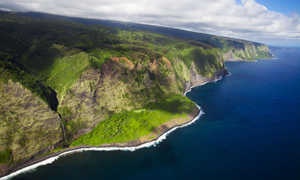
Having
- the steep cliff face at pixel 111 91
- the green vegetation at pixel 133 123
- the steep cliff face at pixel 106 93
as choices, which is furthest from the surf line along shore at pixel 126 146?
the steep cliff face at pixel 106 93

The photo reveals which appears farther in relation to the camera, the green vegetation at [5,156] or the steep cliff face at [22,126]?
the steep cliff face at [22,126]

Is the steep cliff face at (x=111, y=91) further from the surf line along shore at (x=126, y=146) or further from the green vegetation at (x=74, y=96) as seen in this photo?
the surf line along shore at (x=126, y=146)

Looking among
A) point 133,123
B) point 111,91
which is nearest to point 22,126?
point 111,91

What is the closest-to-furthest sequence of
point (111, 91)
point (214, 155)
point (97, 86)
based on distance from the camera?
point (214, 155)
point (97, 86)
point (111, 91)

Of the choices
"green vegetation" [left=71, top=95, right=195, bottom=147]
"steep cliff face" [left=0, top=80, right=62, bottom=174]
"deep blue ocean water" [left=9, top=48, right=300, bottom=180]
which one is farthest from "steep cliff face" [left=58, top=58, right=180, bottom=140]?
"deep blue ocean water" [left=9, top=48, right=300, bottom=180]

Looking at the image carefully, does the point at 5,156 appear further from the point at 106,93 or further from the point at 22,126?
the point at 106,93

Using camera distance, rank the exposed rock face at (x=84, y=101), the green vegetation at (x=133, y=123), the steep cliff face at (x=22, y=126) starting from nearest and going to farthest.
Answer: the steep cliff face at (x=22, y=126)
the exposed rock face at (x=84, y=101)
the green vegetation at (x=133, y=123)

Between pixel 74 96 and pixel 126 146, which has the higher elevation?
pixel 74 96

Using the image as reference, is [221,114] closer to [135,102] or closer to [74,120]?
[135,102]

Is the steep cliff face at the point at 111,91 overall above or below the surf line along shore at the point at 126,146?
above
